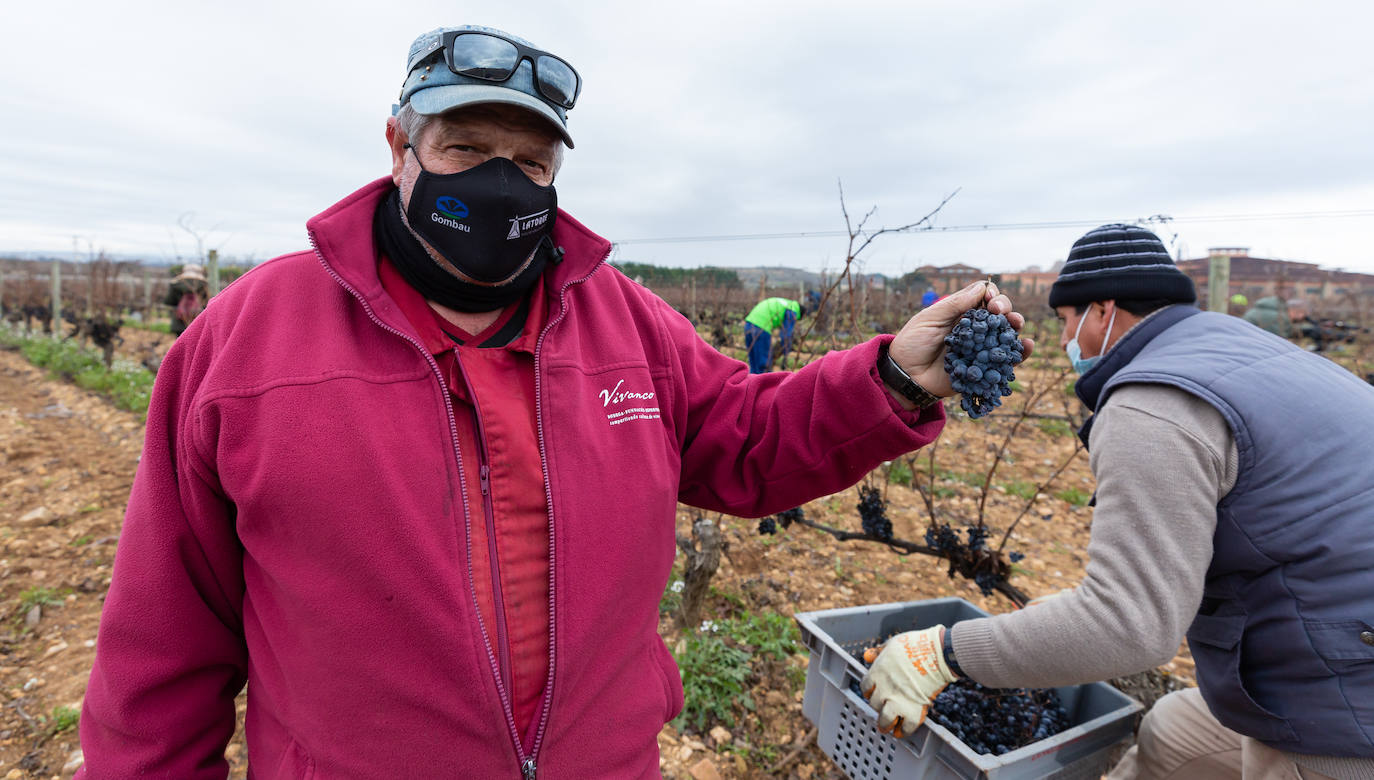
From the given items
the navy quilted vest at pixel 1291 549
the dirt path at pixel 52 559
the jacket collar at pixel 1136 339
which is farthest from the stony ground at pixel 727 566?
the navy quilted vest at pixel 1291 549

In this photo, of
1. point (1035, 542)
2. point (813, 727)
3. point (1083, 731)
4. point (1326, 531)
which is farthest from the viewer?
point (1035, 542)

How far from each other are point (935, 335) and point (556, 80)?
89 cm

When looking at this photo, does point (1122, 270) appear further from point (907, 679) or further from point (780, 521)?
point (780, 521)

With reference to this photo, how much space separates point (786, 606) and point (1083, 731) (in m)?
1.77

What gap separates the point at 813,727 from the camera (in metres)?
2.65

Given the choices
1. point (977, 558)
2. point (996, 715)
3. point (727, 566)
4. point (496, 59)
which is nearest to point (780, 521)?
point (727, 566)

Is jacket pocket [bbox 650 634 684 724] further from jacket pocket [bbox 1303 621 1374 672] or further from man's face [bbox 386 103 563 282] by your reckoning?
jacket pocket [bbox 1303 621 1374 672]

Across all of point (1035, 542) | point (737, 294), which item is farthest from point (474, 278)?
point (737, 294)

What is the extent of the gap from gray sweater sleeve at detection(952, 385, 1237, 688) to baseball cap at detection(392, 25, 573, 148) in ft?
4.76

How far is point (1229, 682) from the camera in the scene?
154cm

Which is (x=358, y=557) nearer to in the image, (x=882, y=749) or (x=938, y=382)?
(x=938, y=382)

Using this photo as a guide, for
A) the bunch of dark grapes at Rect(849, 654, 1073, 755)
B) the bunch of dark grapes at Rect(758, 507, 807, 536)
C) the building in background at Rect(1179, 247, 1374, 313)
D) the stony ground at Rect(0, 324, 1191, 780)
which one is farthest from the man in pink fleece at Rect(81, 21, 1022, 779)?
the building in background at Rect(1179, 247, 1374, 313)

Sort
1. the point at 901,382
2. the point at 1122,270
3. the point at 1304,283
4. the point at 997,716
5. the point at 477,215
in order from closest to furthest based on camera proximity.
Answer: the point at 477,215, the point at 901,382, the point at 1122,270, the point at 997,716, the point at 1304,283

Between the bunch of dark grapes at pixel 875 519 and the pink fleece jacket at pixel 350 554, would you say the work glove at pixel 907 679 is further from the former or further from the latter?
the bunch of dark grapes at pixel 875 519
